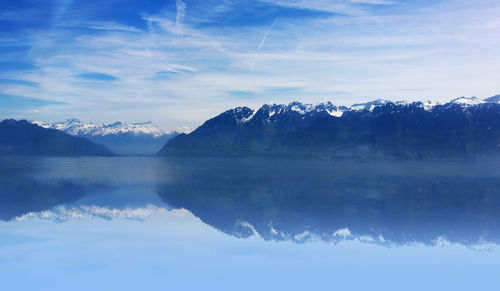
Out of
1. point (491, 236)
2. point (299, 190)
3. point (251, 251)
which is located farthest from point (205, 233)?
point (299, 190)

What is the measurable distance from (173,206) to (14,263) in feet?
82.8

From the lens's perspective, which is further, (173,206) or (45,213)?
(173,206)

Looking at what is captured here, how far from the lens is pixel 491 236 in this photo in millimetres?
34312

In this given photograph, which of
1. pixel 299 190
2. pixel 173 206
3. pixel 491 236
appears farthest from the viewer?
pixel 299 190

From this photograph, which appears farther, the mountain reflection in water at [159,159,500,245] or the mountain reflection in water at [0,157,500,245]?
the mountain reflection in water at [0,157,500,245]

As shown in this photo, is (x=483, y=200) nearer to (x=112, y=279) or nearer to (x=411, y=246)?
(x=411, y=246)

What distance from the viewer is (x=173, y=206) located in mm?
50656

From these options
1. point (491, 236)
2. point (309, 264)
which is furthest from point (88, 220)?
point (491, 236)

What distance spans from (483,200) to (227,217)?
3848 centimetres

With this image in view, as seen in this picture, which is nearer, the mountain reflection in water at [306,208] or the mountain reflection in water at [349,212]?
the mountain reflection in water at [349,212]

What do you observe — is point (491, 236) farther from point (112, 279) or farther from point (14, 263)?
point (14, 263)

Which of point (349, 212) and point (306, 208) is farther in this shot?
point (306, 208)

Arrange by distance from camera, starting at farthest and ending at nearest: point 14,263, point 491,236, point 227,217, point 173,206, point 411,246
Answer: point 173,206, point 227,217, point 491,236, point 411,246, point 14,263

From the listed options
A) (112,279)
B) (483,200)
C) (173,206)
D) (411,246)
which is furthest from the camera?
(483,200)
